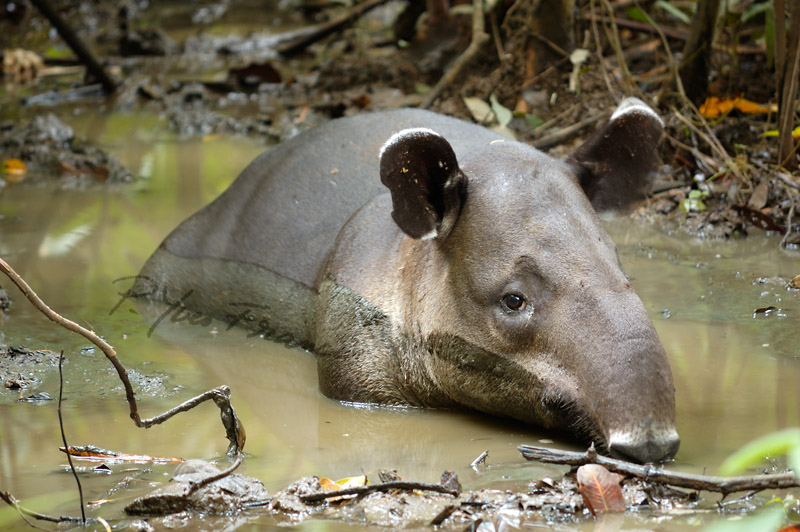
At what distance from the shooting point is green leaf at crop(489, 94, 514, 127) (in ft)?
25.1

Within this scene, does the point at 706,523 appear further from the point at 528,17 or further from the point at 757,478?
the point at 528,17

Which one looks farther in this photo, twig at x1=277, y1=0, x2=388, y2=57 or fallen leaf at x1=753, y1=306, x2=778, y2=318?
twig at x1=277, y1=0, x2=388, y2=57

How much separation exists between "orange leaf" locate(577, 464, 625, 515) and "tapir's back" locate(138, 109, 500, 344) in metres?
2.26

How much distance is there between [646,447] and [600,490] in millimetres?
364

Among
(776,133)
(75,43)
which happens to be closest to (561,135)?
(776,133)

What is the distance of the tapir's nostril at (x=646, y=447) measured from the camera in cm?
318

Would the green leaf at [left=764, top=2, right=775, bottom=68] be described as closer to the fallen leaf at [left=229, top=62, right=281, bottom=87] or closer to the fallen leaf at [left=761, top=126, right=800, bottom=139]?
the fallen leaf at [left=761, top=126, right=800, bottom=139]

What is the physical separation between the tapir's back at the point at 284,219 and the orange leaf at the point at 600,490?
7.43ft

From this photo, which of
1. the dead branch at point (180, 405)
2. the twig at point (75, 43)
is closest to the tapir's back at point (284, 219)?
the dead branch at point (180, 405)

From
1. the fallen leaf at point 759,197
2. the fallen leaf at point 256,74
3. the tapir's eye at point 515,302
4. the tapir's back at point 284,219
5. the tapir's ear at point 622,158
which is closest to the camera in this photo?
the tapir's eye at point 515,302

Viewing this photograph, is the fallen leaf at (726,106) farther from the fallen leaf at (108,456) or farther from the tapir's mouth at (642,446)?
the fallen leaf at (108,456)

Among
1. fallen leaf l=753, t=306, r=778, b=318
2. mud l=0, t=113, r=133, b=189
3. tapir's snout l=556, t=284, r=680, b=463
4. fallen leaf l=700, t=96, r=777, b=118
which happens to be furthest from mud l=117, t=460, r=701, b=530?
mud l=0, t=113, r=133, b=189

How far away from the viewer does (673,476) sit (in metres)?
2.82

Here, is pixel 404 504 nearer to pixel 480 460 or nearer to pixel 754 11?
pixel 480 460
